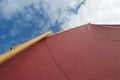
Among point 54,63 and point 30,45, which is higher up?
point 30,45

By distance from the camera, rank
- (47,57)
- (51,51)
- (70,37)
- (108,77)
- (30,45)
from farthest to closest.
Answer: (70,37)
(30,45)
(51,51)
(47,57)
(108,77)

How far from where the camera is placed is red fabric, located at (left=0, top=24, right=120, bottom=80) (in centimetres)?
222

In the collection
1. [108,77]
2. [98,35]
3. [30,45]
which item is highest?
[30,45]

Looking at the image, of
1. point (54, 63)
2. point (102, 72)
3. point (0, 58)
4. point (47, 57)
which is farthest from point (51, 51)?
point (102, 72)

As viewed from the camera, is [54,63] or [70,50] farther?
[70,50]

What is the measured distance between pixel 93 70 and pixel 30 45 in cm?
→ 106

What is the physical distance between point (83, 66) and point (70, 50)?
484mm

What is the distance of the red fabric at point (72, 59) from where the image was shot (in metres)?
2.22

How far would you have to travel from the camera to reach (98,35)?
3.22 metres

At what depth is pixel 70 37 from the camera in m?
3.35

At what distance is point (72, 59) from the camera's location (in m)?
2.59

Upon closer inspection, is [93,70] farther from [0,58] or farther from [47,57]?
[0,58]

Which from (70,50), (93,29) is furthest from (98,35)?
(70,50)

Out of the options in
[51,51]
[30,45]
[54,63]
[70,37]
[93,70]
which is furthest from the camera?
[70,37]
